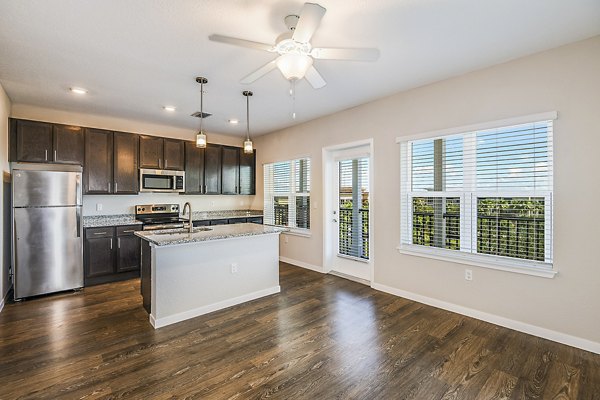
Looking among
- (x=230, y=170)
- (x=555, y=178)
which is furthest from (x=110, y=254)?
(x=555, y=178)

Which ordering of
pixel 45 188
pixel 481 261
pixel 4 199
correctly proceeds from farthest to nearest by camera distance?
1. pixel 45 188
2. pixel 4 199
3. pixel 481 261

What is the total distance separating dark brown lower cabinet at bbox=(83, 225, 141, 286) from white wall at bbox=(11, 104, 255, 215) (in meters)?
0.70

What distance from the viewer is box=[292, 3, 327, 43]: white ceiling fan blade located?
1714mm

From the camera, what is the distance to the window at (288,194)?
5.45 metres

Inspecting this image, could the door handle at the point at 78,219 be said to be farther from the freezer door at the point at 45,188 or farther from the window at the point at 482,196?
the window at the point at 482,196

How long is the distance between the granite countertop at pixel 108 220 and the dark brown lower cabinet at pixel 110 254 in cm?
9

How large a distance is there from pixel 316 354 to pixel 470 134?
2752mm

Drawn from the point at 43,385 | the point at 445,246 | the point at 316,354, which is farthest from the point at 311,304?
the point at 43,385

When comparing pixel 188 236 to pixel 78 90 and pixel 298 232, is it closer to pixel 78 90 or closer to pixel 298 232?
pixel 78 90

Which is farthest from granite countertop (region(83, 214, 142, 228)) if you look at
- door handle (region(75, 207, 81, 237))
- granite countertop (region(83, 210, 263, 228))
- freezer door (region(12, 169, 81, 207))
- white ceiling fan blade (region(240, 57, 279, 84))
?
white ceiling fan blade (region(240, 57, 279, 84))

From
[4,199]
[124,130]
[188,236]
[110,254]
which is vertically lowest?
[110,254]

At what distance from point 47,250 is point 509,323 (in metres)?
5.49

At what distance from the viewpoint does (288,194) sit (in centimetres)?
581

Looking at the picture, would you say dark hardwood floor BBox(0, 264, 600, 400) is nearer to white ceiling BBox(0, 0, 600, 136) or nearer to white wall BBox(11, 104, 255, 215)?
white wall BBox(11, 104, 255, 215)
